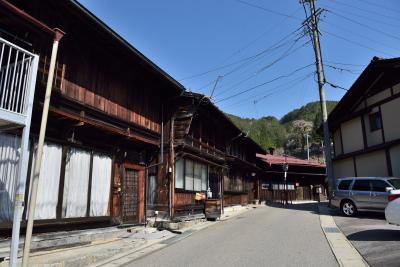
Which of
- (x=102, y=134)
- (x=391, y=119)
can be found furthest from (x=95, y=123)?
(x=391, y=119)

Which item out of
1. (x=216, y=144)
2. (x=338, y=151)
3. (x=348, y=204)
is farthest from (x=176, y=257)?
(x=338, y=151)

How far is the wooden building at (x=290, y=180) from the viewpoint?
125ft

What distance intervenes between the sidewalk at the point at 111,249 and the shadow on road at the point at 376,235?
19.0 feet

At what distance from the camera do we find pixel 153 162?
17156mm

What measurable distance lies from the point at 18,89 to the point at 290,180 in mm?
36244

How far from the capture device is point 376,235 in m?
11.4

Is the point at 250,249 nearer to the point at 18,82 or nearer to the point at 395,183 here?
the point at 18,82

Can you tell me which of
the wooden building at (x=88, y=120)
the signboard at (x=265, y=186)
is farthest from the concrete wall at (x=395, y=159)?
the signboard at (x=265, y=186)

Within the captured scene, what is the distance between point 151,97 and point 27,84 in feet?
31.5

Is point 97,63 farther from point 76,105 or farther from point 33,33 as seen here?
point 33,33

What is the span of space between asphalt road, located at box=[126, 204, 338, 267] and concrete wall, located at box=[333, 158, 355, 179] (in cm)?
1090

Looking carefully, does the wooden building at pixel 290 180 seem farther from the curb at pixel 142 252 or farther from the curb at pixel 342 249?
the curb at pixel 142 252

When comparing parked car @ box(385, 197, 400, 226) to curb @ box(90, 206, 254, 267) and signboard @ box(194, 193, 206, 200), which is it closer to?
curb @ box(90, 206, 254, 267)

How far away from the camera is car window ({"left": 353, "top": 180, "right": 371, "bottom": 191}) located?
54.5 feet
